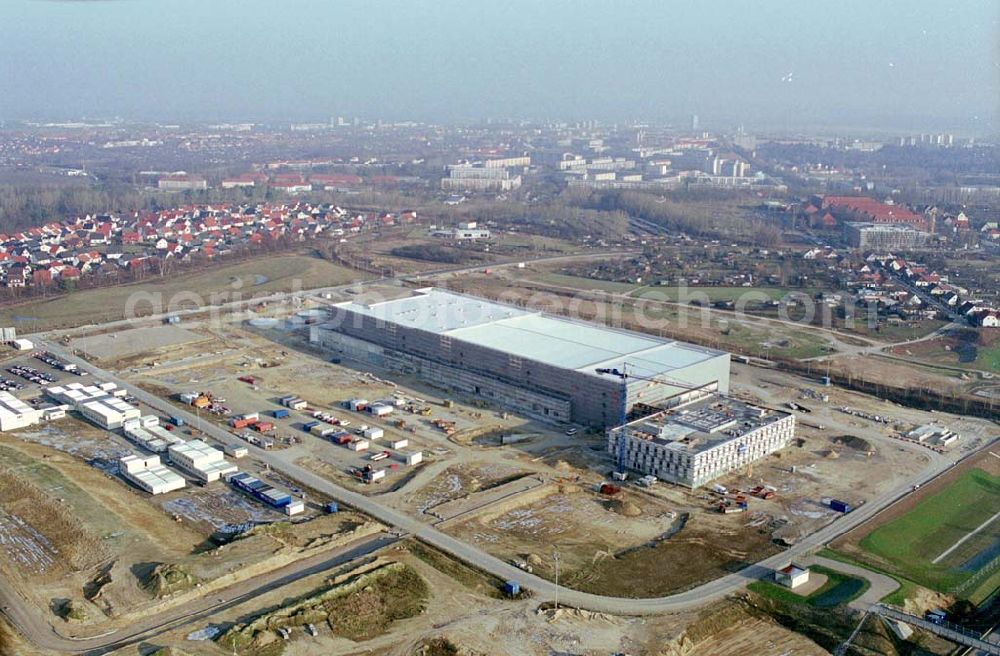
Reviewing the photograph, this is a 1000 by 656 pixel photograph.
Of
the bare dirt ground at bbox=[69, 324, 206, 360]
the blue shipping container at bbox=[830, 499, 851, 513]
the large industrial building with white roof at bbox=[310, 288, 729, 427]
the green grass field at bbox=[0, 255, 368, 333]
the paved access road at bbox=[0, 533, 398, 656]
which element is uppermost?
the large industrial building with white roof at bbox=[310, 288, 729, 427]

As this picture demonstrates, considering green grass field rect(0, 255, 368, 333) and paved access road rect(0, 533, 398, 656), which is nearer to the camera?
paved access road rect(0, 533, 398, 656)

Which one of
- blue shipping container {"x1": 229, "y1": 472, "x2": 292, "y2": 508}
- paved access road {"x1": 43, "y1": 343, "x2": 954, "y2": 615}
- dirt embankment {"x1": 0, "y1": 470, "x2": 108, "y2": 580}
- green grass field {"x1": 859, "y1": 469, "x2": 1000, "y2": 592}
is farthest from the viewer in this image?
blue shipping container {"x1": 229, "y1": 472, "x2": 292, "y2": 508}

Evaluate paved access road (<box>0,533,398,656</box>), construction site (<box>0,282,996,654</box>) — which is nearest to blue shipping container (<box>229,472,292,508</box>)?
construction site (<box>0,282,996,654</box>)

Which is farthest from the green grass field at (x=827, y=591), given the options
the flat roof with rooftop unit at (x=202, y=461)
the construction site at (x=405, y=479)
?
the flat roof with rooftop unit at (x=202, y=461)

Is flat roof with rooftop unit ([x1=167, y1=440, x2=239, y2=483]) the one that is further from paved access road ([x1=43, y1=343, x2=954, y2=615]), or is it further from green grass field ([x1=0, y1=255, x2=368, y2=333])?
green grass field ([x1=0, y1=255, x2=368, y2=333])

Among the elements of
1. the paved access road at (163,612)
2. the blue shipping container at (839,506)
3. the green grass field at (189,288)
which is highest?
the paved access road at (163,612)

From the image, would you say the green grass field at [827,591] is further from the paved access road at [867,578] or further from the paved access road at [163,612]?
the paved access road at [163,612]

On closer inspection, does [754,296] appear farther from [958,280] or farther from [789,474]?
[789,474]
